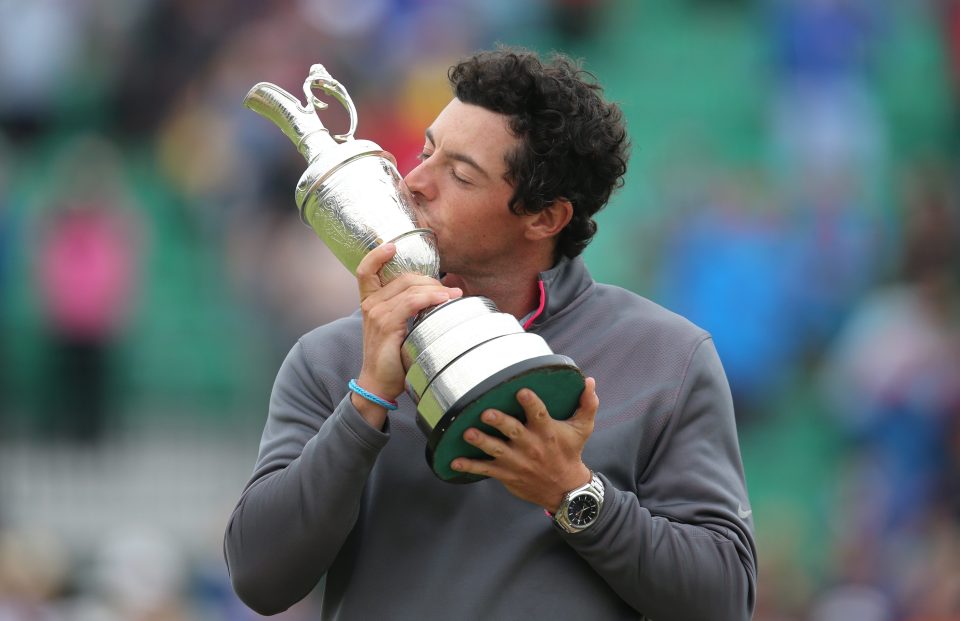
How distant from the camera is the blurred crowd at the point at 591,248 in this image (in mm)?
7770

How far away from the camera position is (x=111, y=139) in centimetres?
1055

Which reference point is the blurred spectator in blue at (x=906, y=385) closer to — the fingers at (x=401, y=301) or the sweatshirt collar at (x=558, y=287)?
the sweatshirt collar at (x=558, y=287)

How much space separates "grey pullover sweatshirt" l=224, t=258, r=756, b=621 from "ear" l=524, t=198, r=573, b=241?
0.49ft

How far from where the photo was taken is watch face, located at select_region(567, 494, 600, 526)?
2.42 m

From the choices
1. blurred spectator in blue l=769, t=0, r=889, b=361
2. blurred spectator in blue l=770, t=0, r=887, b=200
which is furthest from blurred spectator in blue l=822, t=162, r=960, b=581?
blurred spectator in blue l=770, t=0, r=887, b=200

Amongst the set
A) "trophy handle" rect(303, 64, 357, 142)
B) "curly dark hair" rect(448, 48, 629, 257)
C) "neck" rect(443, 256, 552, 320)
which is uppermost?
"curly dark hair" rect(448, 48, 629, 257)

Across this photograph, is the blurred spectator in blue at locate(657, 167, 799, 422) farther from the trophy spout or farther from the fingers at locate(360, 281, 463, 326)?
the fingers at locate(360, 281, 463, 326)

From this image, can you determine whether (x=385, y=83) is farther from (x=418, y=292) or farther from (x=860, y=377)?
(x=418, y=292)

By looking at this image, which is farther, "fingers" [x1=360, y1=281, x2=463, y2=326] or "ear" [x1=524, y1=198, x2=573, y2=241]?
"ear" [x1=524, y1=198, x2=573, y2=241]

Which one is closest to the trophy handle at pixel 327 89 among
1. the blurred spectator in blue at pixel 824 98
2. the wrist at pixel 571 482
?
the wrist at pixel 571 482

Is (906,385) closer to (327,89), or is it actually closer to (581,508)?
(327,89)

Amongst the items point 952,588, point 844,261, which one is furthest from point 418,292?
point 844,261

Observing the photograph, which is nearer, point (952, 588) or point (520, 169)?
point (520, 169)

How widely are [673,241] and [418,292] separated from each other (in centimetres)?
638
